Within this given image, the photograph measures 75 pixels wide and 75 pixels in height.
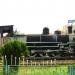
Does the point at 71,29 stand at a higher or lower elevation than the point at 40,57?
higher

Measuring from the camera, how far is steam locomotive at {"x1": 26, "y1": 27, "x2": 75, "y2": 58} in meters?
38.7

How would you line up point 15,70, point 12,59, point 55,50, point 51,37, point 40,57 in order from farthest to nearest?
Answer: point 51,37 → point 55,50 → point 40,57 → point 12,59 → point 15,70

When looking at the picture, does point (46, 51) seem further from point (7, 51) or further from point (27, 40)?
point (7, 51)

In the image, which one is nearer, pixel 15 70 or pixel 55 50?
pixel 15 70

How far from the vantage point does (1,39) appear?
133ft

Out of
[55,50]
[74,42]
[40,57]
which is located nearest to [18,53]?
[40,57]

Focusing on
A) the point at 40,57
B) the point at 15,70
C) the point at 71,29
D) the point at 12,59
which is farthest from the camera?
the point at 71,29

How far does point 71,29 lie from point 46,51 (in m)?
9.39

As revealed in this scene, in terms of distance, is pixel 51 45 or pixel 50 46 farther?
pixel 51 45

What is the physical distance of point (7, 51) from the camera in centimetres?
2441

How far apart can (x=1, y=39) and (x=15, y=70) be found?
789 inches

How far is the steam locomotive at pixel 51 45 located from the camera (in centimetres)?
3866

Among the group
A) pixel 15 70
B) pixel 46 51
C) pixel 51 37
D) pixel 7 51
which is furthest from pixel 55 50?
pixel 15 70

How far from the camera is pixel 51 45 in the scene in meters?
40.9
